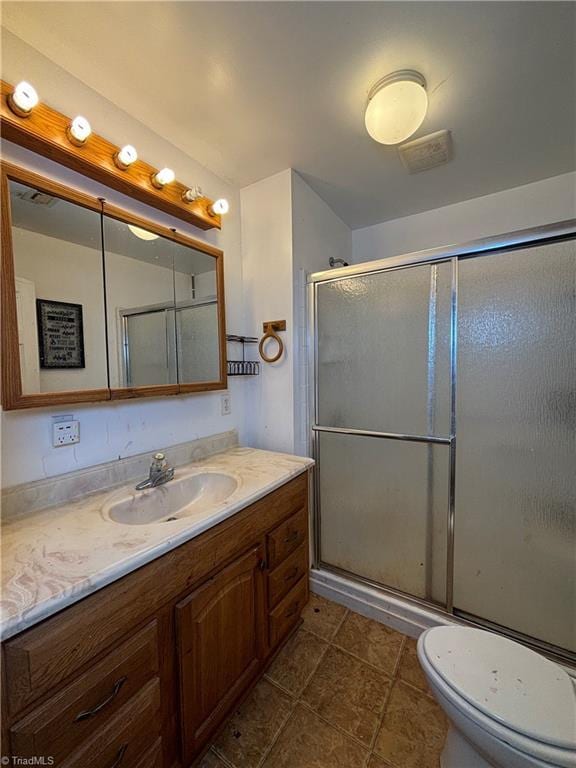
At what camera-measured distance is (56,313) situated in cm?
98

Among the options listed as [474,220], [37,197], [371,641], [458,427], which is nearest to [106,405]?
[37,197]

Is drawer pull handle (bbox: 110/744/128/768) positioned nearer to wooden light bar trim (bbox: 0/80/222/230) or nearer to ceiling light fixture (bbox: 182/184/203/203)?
wooden light bar trim (bbox: 0/80/222/230)

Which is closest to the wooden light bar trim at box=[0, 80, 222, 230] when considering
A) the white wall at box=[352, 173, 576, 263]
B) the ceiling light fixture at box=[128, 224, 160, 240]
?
the ceiling light fixture at box=[128, 224, 160, 240]

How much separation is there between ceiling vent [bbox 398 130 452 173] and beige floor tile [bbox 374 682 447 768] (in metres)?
2.40

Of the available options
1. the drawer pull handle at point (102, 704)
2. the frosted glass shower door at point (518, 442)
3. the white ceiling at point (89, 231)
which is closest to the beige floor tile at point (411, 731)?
the frosted glass shower door at point (518, 442)

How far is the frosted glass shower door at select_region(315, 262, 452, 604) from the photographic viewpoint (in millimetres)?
1428

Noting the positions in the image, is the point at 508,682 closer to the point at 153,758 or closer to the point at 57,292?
the point at 153,758

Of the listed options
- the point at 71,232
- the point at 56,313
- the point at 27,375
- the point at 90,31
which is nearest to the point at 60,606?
the point at 27,375

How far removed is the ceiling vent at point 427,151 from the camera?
138cm

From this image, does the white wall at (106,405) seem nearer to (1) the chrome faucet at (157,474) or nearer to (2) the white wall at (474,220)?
(1) the chrome faucet at (157,474)

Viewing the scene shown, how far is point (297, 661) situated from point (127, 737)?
847 millimetres

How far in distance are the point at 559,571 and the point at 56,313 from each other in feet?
7.06

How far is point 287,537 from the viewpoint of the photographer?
1.30 metres

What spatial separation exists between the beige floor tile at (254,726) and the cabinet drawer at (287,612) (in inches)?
6.5
